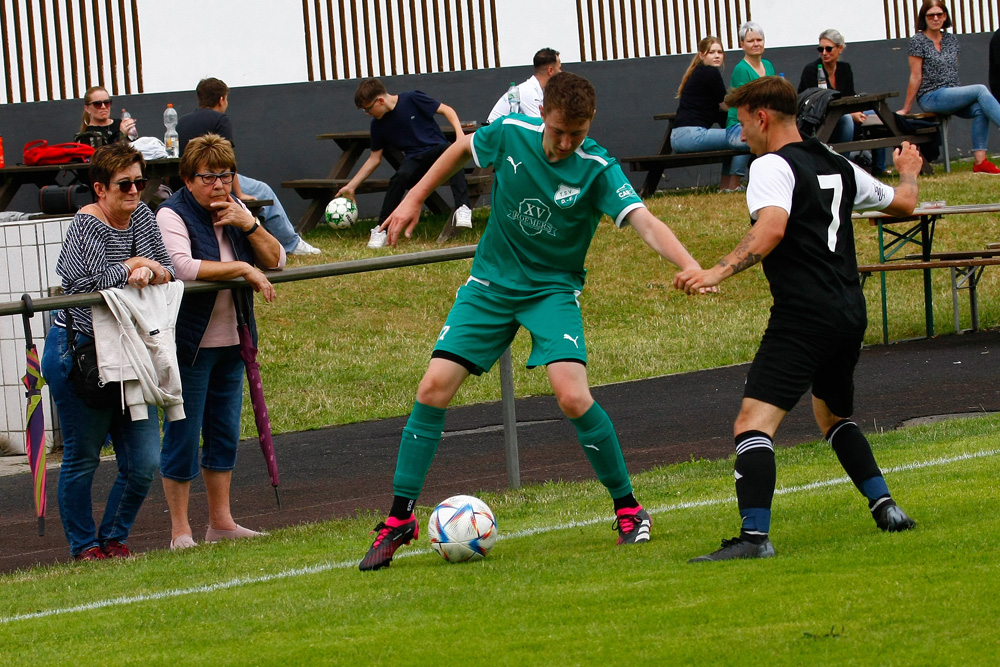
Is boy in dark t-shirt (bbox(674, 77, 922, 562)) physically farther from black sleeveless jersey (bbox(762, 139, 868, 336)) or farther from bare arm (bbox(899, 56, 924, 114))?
bare arm (bbox(899, 56, 924, 114))

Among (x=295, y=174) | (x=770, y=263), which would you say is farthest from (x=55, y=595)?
(x=295, y=174)

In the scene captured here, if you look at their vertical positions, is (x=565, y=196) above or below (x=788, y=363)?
above

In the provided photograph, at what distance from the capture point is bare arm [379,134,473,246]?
596cm

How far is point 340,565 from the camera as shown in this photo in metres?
5.98

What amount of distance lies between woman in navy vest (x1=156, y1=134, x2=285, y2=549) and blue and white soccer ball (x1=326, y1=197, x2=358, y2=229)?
9.43m

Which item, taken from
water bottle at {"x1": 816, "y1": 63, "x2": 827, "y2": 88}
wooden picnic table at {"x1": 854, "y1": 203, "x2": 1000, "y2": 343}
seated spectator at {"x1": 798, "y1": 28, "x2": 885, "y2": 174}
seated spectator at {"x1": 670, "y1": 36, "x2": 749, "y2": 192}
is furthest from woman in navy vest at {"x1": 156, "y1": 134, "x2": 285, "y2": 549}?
water bottle at {"x1": 816, "y1": 63, "x2": 827, "y2": 88}

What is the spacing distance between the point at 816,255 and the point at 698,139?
1274cm

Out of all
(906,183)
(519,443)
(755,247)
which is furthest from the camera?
(519,443)

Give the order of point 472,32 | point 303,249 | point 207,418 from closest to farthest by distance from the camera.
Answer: point 207,418 < point 303,249 < point 472,32

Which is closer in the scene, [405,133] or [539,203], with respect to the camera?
[539,203]

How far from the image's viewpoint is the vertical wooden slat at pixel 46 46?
1778 centimetres

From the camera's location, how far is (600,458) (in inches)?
233

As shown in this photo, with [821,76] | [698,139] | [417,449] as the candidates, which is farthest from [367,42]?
[417,449]

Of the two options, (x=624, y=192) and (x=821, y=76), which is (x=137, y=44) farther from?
(x=624, y=192)
